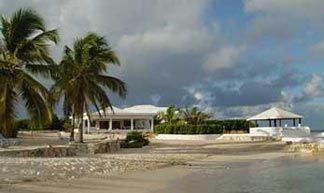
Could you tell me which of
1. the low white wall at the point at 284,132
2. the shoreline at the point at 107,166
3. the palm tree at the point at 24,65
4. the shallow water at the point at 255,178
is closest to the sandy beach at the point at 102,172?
the shoreline at the point at 107,166

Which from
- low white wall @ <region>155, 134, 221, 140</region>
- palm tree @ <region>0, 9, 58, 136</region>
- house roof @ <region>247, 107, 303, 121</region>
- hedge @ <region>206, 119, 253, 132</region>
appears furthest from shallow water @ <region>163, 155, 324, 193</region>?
hedge @ <region>206, 119, 253, 132</region>

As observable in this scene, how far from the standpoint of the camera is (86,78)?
97.6ft

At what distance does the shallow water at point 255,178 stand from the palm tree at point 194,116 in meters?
22.0

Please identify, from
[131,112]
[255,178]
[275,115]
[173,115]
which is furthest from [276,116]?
[255,178]

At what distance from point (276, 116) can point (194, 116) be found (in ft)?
27.9

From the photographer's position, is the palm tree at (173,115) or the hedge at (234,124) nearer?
the hedge at (234,124)

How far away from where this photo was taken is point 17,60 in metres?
23.3

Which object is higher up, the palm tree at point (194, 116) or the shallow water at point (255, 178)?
the palm tree at point (194, 116)

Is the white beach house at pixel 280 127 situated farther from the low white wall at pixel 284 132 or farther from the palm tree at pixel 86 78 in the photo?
the palm tree at pixel 86 78

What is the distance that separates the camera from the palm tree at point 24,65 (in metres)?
22.7

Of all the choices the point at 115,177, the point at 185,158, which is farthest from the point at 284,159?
the point at 115,177

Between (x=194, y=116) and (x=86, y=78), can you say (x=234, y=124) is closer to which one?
(x=194, y=116)

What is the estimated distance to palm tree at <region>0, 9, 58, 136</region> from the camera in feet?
74.3

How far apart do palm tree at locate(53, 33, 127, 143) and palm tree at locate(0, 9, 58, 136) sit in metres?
5.59
